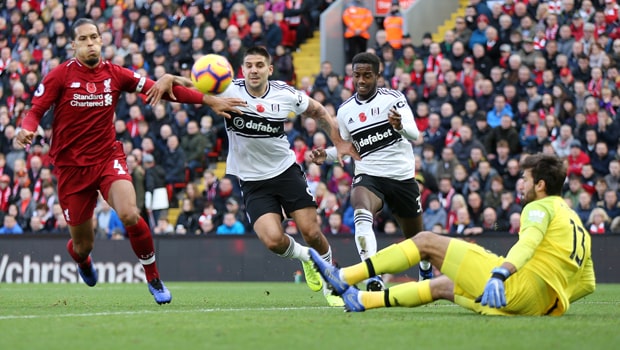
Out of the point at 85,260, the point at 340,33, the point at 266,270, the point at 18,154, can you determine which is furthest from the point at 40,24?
the point at 85,260

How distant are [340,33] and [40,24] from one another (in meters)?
7.34

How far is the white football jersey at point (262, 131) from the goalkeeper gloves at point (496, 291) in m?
4.06

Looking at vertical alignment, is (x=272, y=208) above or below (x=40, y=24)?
below

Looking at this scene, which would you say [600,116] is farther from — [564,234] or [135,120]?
[564,234]

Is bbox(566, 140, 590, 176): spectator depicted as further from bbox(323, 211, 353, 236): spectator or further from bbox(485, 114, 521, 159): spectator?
bbox(323, 211, 353, 236): spectator

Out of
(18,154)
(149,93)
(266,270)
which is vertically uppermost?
(149,93)

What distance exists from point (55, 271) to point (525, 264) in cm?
1370

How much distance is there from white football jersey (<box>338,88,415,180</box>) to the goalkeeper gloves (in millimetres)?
4472

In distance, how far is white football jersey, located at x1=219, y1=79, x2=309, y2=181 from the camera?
1136cm

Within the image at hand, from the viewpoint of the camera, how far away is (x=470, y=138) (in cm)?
1956

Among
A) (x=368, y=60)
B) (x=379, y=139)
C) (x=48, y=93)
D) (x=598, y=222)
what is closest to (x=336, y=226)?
(x=598, y=222)

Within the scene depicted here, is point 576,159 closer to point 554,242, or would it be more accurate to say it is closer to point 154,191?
point 154,191

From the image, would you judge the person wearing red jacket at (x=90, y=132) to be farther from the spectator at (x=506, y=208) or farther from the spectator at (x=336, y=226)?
the spectator at (x=506, y=208)

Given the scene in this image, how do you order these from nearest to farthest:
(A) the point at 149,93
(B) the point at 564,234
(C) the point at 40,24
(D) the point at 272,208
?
(B) the point at 564,234 < (A) the point at 149,93 < (D) the point at 272,208 < (C) the point at 40,24
